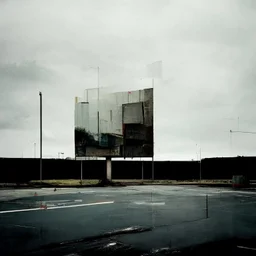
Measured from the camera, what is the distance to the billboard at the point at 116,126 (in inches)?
1177

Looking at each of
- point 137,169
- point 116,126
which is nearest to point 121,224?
point 116,126

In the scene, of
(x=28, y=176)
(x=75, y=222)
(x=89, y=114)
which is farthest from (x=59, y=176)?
(x=75, y=222)

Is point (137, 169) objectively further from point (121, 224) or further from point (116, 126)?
point (121, 224)

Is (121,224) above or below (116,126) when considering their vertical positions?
below

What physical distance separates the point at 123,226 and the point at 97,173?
32687mm

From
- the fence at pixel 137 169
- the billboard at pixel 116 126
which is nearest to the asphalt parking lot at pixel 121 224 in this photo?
the billboard at pixel 116 126

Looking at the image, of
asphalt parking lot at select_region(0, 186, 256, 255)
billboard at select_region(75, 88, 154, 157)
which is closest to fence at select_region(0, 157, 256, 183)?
billboard at select_region(75, 88, 154, 157)

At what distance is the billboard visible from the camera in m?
29.9

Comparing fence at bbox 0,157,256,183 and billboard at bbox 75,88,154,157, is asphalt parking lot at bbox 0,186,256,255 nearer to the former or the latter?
billboard at bbox 75,88,154,157

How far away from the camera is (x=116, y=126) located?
100 feet

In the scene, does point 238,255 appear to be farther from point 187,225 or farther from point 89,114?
point 89,114

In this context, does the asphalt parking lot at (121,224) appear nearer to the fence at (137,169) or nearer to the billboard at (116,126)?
the billboard at (116,126)

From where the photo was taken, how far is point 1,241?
7125mm

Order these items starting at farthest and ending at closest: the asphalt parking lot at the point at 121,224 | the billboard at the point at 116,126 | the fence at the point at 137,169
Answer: the fence at the point at 137,169, the billboard at the point at 116,126, the asphalt parking lot at the point at 121,224
